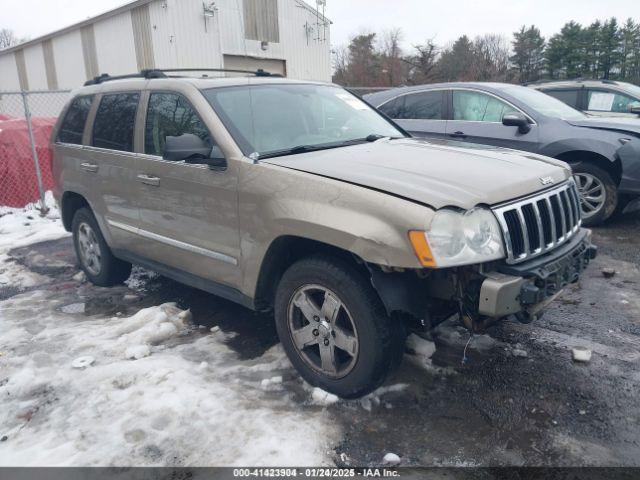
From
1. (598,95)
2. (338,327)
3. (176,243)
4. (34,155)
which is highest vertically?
(598,95)

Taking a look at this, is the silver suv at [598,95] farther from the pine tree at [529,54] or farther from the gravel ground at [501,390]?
the pine tree at [529,54]

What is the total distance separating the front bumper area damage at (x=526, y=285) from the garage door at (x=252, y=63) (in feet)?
Answer: 64.9

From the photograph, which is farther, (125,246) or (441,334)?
(125,246)

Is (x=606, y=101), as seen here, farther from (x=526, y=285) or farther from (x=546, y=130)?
(x=526, y=285)

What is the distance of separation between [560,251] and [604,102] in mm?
7862

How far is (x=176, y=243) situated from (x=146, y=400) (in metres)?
1.24

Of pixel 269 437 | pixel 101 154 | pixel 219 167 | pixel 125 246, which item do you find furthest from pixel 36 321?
pixel 269 437

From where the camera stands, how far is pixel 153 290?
17.1 ft

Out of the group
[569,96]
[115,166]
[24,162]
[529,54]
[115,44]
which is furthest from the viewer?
[529,54]

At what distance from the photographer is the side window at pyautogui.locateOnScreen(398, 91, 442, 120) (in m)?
7.40

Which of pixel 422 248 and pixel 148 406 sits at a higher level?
pixel 422 248

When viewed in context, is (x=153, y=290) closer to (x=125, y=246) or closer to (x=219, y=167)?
(x=125, y=246)

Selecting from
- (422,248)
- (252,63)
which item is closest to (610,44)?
(252,63)

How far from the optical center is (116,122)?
4562mm
